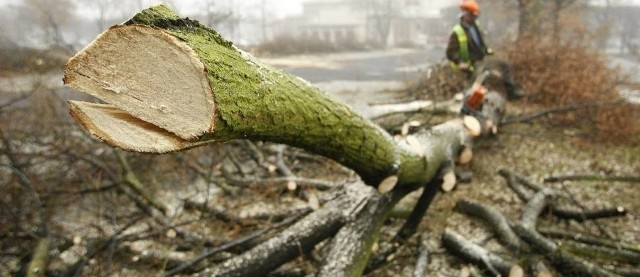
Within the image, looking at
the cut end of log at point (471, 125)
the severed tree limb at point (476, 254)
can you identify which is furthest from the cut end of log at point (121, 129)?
the cut end of log at point (471, 125)

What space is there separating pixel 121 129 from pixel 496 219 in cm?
299

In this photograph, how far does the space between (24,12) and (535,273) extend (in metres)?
39.2

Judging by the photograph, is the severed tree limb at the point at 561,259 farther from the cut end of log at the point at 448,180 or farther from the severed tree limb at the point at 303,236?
the severed tree limb at the point at 303,236

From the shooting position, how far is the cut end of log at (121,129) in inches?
40.4

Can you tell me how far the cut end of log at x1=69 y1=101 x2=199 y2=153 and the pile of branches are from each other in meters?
2.37

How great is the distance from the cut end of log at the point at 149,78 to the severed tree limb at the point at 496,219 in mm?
2722

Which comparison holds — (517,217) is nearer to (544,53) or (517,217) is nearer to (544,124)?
(544,124)

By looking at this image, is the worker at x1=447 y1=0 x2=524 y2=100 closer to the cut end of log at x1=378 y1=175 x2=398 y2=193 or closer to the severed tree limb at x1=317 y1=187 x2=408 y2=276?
the severed tree limb at x1=317 y1=187 x2=408 y2=276

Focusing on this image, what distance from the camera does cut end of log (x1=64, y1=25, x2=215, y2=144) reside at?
925mm

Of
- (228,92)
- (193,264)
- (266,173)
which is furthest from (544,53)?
(228,92)

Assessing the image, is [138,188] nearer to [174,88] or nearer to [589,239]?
[174,88]

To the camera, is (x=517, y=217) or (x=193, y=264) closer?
(x=193, y=264)

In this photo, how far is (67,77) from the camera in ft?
3.13

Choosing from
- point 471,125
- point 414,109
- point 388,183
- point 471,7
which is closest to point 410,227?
point 388,183
